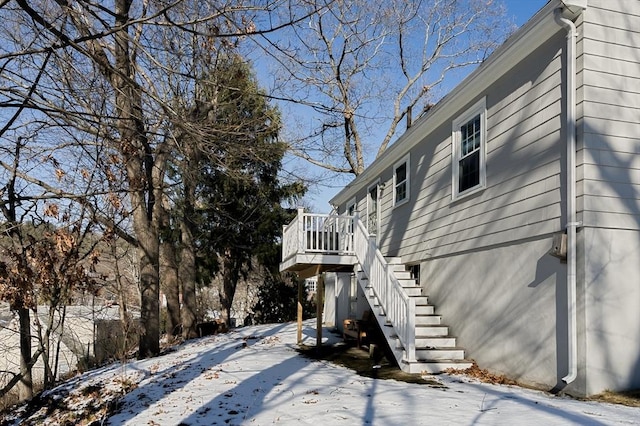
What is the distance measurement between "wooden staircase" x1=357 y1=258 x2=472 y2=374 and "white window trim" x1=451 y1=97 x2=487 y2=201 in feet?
7.15

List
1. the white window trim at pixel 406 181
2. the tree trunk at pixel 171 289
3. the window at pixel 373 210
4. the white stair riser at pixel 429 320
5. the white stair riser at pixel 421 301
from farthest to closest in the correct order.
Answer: the tree trunk at pixel 171 289 → the window at pixel 373 210 → the white window trim at pixel 406 181 → the white stair riser at pixel 421 301 → the white stair riser at pixel 429 320

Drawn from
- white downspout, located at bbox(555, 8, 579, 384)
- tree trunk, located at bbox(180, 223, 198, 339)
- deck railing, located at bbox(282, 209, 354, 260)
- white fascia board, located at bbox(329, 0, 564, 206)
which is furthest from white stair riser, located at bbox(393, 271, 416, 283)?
tree trunk, located at bbox(180, 223, 198, 339)

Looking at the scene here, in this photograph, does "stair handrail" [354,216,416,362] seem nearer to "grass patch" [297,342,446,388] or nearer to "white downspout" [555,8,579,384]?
"grass patch" [297,342,446,388]

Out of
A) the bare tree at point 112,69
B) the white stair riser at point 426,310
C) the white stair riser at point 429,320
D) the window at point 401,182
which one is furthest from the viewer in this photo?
the window at point 401,182

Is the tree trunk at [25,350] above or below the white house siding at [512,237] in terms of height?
below

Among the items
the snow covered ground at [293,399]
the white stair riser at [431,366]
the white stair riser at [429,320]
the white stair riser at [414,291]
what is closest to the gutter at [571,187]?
the snow covered ground at [293,399]

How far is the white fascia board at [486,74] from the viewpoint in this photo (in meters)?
6.09

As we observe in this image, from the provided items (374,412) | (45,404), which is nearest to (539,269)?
(374,412)

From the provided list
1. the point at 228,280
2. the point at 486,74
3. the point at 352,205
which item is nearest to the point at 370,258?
the point at 486,74

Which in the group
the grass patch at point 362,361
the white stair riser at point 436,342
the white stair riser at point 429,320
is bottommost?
the grass patch at point 362,361

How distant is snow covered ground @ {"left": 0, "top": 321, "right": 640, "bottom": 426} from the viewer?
459cm

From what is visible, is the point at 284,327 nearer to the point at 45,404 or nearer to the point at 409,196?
the point at 409,196

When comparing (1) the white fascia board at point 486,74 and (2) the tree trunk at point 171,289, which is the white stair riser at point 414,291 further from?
(2) the tree trunk at point 171,289

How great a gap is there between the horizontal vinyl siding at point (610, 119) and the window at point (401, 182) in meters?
5.29
